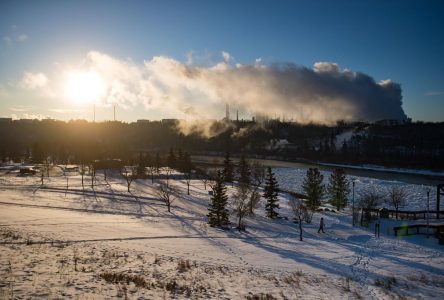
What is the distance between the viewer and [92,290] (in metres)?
13.9

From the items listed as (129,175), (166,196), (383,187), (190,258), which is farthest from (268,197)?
(383,187)

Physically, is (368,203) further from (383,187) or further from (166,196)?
(166,196)

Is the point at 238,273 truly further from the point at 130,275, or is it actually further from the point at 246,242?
the point at 246,242

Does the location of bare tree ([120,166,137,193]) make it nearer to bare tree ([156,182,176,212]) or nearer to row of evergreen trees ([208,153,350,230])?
Answer: bare tree ([156,182,176,212])

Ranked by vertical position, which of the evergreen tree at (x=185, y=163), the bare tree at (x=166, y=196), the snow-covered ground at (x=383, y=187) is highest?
the evergreen tree at (x=185, y=163)

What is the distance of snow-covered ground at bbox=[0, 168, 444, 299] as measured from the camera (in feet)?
50.3

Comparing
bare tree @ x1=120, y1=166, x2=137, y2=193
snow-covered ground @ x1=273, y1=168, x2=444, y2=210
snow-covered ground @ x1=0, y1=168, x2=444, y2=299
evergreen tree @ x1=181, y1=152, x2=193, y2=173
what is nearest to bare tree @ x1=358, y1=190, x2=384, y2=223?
snow-covered ground @ x1=0, y1=168, x2=444, y2=299

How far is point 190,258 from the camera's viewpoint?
23922 mm

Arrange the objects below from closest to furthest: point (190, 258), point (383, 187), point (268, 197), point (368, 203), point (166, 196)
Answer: point (190, 258) → point (268, 197) → point (166, 196) → point (368, 203) → point (383, 187)

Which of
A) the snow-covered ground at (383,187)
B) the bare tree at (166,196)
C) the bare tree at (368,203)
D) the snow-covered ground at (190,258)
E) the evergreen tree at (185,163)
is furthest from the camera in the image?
the evergreen tree at (185,163)

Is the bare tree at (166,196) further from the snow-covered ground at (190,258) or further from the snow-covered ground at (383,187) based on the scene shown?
the snow-covered ground at (383,187)

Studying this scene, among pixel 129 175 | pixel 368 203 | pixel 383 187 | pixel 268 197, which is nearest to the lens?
pixel 268 197

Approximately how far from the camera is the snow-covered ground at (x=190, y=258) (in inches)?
603

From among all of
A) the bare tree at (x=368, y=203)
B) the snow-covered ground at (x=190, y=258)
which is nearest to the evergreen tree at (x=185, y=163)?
the bare tree at (x=368, y=203)
